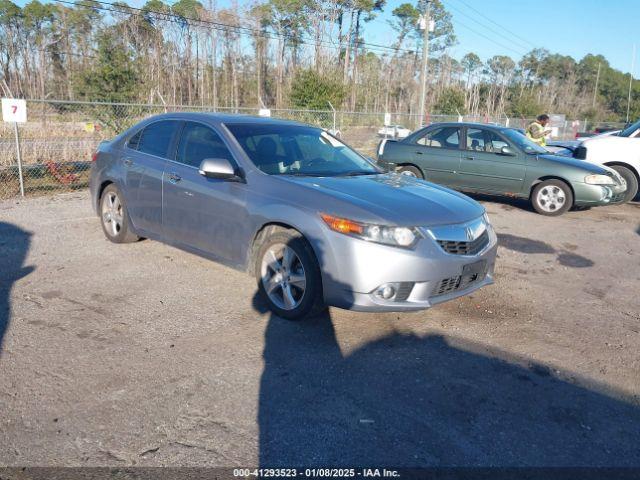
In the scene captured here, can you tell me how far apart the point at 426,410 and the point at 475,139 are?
26.0ft

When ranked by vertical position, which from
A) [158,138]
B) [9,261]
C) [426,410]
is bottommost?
[426,410]

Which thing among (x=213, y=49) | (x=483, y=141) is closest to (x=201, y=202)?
(x=483, y=141)

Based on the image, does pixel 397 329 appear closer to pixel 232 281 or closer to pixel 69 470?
pixel 232 281

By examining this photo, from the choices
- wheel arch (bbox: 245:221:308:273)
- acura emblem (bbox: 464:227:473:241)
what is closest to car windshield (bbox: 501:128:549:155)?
acura emblem (bbox: 464:227:473:241)

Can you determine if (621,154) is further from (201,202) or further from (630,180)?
(201,202)

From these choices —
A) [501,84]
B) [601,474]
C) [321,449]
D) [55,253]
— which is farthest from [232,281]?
[501,84]

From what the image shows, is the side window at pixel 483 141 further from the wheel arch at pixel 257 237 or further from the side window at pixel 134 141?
the wheel arch at pixel 257 237

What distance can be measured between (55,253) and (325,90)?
21.7 m

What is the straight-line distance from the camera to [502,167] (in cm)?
988

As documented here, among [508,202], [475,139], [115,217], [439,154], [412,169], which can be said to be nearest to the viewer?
[115,217]

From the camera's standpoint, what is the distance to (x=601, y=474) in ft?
8.89

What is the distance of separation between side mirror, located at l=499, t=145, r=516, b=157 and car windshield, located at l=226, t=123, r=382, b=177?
5.03 meters

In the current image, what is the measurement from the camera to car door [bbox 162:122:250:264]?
15.6 feet

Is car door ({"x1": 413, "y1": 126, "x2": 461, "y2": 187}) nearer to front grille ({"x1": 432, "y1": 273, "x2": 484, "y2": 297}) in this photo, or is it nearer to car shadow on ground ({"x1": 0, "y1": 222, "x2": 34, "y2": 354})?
front grille ({"x1": 432, "y1": 273, "x2": 484, "y2": 297})
